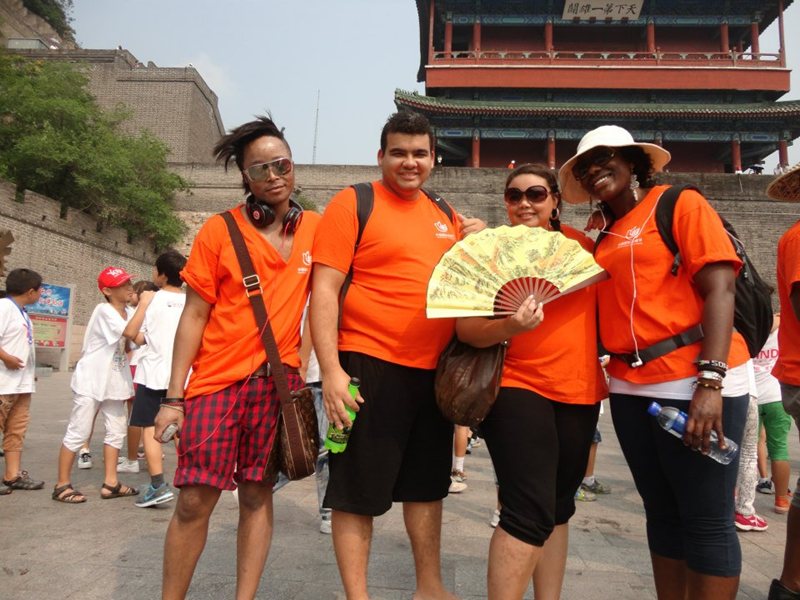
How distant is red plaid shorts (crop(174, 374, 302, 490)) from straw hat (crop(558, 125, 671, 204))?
128 centimetres

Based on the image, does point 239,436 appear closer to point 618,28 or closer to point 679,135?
point 679,135

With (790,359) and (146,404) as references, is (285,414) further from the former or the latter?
(146,404)

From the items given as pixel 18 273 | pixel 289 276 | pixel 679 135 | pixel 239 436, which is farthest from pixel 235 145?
pixel 679 135

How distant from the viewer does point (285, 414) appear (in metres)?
2.03

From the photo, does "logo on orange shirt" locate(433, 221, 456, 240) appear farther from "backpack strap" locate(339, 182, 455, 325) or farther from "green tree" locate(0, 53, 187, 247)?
"green tree" locate(0, 53, 187, 247)

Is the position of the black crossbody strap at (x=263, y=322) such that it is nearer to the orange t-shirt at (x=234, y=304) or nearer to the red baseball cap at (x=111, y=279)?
the orange t-shirt at (x=234, y=304)

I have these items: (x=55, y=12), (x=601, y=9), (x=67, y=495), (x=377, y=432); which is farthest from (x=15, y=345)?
(x=55, y=12)

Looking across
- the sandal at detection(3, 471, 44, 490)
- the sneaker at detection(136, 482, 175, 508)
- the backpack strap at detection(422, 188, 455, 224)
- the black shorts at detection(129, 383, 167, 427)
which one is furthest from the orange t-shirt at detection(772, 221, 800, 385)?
the sandal at detection(3, 471, 44, 490)

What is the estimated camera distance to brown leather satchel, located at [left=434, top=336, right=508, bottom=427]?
1799 millimetres

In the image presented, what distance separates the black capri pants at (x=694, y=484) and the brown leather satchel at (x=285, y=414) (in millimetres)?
1069

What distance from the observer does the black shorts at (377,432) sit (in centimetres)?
192

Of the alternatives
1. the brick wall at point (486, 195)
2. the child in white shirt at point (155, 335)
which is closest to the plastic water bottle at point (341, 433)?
the child in white shirt at point (155, 335)

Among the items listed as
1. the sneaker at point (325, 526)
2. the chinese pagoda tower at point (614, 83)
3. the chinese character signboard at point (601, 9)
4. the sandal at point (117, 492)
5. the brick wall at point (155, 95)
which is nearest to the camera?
the sneaker at point (325, 526)

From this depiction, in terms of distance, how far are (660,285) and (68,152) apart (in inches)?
783
